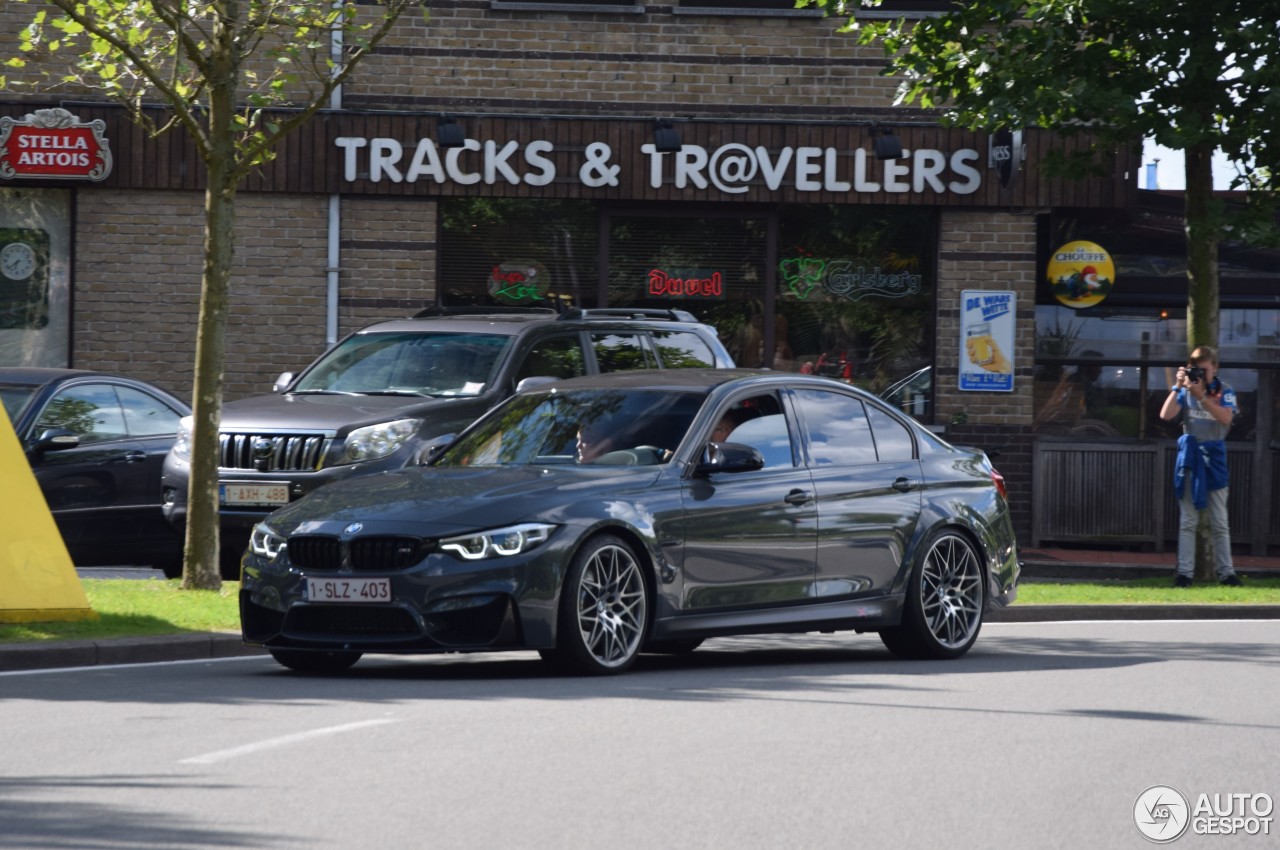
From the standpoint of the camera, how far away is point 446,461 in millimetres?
10875

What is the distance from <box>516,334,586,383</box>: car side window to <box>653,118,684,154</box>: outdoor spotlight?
21.3 feet

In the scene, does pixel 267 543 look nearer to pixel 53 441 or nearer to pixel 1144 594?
pixel 53 441

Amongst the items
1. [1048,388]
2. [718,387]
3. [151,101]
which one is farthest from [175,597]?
[1048,388]

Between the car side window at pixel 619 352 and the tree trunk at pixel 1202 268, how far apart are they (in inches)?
205

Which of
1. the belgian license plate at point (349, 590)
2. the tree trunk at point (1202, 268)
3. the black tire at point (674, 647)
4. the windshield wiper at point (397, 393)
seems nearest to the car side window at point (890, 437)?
the black tire at point (674, 647)

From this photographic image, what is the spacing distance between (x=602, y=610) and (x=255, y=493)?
15.7ft

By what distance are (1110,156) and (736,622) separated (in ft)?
32.5

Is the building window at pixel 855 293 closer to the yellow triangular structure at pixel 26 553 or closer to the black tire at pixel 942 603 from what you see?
the black tire at pixel 942 603

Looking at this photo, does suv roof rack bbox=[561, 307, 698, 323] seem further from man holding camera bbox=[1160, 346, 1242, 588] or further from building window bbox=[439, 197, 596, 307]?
building window bbox=[439, 197, 596, 307]

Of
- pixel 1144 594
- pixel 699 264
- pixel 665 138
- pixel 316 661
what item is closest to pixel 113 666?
pixel 316 661

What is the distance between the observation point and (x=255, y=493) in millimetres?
13977

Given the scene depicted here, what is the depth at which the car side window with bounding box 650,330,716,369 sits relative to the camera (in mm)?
15523

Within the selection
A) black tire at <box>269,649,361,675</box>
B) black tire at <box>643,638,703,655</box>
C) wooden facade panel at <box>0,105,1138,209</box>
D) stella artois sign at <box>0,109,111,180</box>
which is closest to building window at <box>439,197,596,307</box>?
wooden facade panel at <box>0,105,1138,209</box>

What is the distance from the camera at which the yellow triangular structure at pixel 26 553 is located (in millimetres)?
11383
